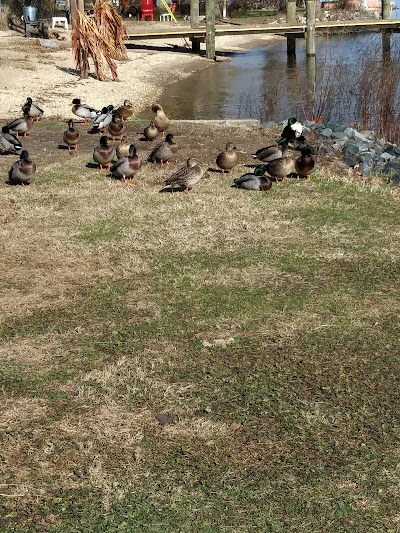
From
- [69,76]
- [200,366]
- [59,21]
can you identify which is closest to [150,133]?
[200,366]

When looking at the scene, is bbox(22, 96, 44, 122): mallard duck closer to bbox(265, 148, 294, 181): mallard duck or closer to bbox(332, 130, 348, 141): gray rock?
bbox(332, 130, 348, 141): gray rock

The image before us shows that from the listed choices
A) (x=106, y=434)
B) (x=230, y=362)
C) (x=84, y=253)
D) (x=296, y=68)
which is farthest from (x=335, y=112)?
(x=296, y=68)

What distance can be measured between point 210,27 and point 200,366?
3187 cm

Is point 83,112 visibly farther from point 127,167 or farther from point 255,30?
point 255,30

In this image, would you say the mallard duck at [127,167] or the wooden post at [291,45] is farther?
the wooden post at [291,45]

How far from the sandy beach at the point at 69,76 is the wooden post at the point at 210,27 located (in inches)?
23.7

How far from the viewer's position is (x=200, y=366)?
20.1 feet

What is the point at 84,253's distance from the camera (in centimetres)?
865

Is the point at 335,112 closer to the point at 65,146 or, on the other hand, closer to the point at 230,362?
the point at 65,146

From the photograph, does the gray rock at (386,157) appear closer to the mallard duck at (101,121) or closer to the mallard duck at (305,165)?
the mallard duck at (305,165)

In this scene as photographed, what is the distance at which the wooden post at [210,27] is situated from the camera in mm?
35250

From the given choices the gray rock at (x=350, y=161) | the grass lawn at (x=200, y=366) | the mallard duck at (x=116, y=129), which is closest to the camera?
the grass lawn at (x=200, y=366)

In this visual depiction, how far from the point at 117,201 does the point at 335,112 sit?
9.67m

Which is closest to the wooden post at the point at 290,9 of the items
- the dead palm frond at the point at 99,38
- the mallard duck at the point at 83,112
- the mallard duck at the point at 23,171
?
the dead palm frond at the point at 99,38
